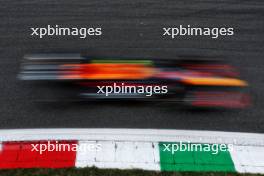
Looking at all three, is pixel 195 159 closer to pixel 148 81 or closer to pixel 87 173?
pixel 87 173

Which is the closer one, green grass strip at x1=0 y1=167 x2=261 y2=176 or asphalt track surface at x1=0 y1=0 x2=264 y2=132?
green grass strip at x1=0 y1=167 x2=261 y2=176

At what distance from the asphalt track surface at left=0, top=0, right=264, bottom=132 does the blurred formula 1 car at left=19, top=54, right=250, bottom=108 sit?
A: 0.16m

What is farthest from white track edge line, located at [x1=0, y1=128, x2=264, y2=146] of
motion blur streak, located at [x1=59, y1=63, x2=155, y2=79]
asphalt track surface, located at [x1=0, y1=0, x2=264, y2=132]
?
motion blur streak, located at [x1=59, y1=63, x2=155, y2=79]

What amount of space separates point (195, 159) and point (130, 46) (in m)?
3.08

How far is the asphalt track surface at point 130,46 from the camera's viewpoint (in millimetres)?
5684

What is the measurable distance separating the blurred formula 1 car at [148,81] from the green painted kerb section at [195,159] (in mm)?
956

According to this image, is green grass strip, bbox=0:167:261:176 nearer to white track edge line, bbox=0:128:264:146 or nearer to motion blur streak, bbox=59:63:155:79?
white track edge line, bbox=0:128:264:146

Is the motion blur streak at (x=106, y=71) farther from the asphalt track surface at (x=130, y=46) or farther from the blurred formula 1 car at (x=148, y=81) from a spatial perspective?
the asphalt track surface at (x=130, y=46)

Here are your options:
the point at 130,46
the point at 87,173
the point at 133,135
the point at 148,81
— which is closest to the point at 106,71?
the point at 148,81

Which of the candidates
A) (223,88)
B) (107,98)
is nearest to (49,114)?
(107,98)

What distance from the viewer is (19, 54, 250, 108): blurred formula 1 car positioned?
19.1ft

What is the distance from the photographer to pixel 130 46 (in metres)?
7.45

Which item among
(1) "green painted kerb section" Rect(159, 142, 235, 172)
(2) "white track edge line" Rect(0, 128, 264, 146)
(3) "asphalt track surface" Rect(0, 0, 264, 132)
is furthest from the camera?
(3) "asphalt track surface" Rect(0, 0, 264, 132)

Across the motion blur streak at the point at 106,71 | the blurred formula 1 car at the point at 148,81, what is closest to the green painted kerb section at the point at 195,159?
the blurred formula 1 car at the point at 148,81
